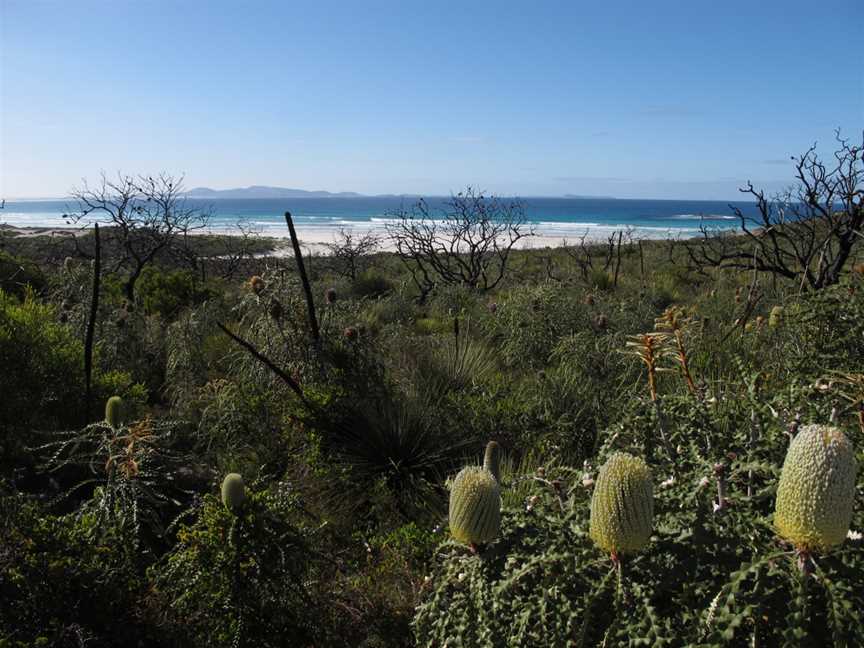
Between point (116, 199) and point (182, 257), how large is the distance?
7.83 ft

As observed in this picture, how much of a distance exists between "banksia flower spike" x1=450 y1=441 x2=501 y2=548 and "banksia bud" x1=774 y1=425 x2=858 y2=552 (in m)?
0.71

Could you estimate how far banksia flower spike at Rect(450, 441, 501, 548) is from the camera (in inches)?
67.6

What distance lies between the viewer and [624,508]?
1.43 m

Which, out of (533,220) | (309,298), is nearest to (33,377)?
(309,298)

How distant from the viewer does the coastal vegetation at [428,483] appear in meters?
1.46

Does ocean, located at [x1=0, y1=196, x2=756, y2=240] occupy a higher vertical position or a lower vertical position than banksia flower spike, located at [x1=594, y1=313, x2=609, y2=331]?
higher

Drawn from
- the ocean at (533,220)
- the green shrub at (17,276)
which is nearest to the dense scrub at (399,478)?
the green shrub at (17,276)

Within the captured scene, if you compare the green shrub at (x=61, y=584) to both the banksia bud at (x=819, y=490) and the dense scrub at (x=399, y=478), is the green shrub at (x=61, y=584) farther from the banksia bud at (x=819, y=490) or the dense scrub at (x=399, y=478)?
the banksia bud at (x=819, y=490)

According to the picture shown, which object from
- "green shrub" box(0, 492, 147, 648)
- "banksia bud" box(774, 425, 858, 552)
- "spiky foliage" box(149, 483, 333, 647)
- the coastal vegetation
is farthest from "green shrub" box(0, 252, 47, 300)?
"banksia bud" box(774, 425, 858, 552)

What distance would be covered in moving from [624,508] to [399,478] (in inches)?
118

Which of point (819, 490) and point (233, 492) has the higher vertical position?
point (819, 490)

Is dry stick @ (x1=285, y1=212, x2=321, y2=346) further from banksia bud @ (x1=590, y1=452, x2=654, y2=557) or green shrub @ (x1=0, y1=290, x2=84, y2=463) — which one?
banksia bud @ (x1=590, y1=452, x2=654, y2=557)

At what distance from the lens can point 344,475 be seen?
4.18 m

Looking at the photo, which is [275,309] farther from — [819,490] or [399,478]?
[819,490]
